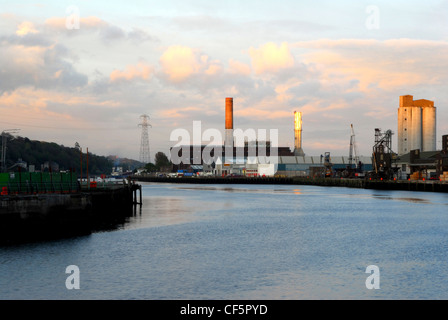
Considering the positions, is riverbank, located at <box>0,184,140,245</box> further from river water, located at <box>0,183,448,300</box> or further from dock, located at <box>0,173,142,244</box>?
river water, located at <box>0,183,448,300</box>

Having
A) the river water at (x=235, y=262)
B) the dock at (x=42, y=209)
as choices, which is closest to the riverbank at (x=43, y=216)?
the dock at (x=42, y=209)


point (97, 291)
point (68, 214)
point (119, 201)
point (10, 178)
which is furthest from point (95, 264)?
point (119, 201)

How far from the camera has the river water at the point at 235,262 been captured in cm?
2559

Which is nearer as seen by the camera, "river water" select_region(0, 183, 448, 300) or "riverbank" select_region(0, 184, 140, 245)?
"river water" select_region(0, 183, 448, 300)

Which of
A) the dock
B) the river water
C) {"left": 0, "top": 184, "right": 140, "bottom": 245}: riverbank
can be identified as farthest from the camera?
the dock

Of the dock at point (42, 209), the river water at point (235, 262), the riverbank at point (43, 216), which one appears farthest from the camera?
the dock at point (42, 209)

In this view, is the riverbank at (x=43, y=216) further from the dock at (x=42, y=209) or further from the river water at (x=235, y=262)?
the river water at (x=235, y=262)

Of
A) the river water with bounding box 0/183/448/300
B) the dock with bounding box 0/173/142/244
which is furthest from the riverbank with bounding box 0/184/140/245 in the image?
the river water with bounding box 0/183/448/300

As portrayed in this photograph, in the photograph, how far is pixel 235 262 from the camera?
32.8 metres

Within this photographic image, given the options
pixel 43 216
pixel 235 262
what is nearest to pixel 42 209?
pixel 43 216

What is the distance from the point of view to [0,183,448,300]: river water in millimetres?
25594

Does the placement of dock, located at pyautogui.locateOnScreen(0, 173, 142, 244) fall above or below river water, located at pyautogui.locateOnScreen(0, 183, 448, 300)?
above

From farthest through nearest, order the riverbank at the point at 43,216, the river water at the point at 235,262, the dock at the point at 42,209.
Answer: the dock at the point at 42,209, the riverbank at the point at 43,216, the river water at the point at 235,262
